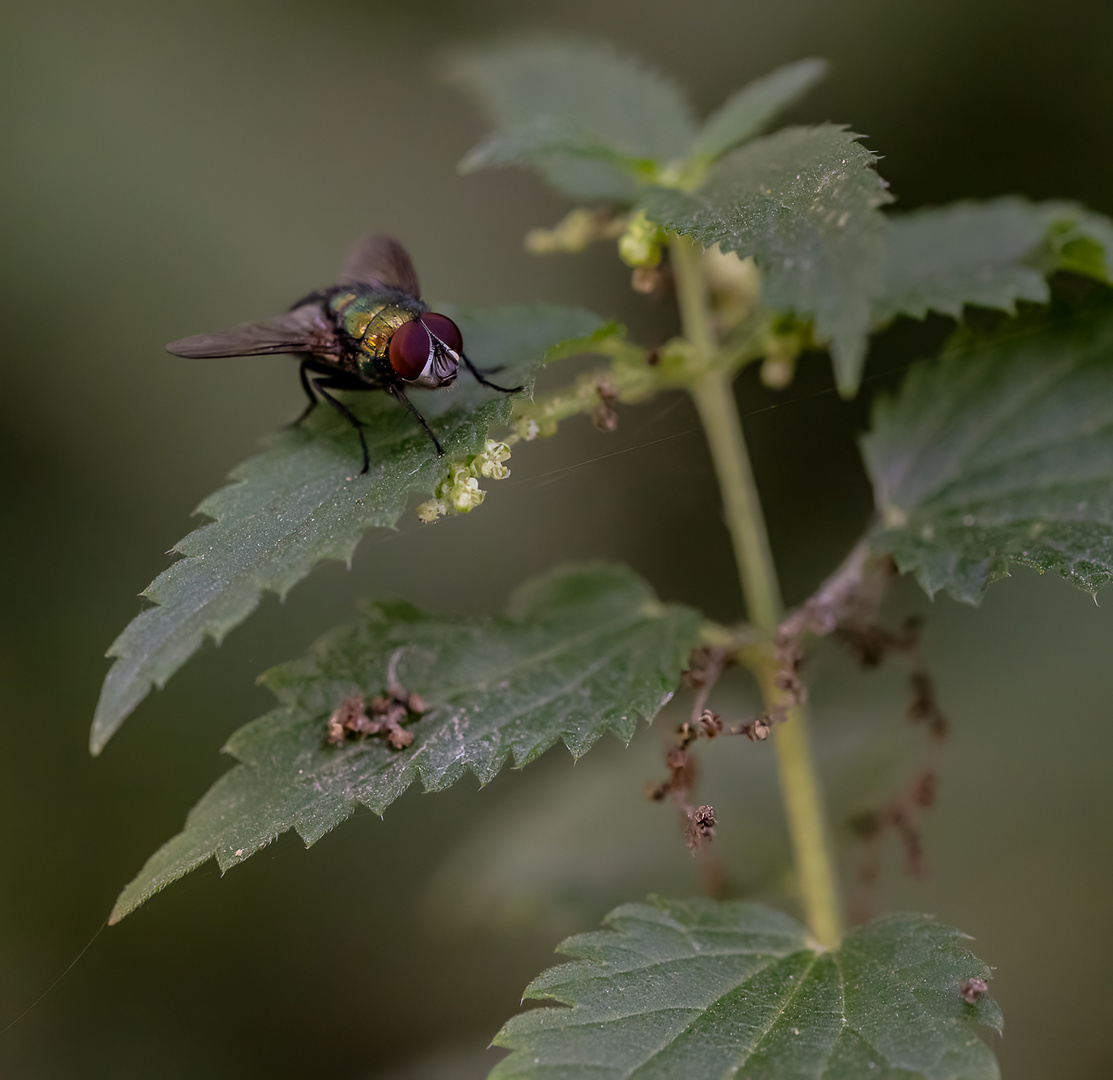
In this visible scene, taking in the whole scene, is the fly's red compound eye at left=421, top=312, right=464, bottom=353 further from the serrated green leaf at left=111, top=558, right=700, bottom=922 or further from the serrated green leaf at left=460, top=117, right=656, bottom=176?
the serrated green leaf at left=111, top=558, right=700, bottom=922

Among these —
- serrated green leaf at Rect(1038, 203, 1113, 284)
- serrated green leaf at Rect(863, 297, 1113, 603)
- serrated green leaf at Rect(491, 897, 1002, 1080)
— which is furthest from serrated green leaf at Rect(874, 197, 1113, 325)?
serrated green leaf at Rect(491, 897, 1002, 1080)

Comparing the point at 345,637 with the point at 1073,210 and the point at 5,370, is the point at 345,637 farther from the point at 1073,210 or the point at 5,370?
the point at 5,370

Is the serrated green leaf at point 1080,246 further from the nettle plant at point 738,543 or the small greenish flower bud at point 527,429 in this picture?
the small greenish flower bud at point 527,429

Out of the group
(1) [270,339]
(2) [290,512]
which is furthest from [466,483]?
(1) [270,339]

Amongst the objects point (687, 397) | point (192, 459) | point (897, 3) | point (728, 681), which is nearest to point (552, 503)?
point (728, 681)

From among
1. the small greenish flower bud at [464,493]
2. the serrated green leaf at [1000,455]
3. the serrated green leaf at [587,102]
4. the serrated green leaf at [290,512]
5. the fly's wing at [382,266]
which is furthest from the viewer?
the fly's wing at [382,266]

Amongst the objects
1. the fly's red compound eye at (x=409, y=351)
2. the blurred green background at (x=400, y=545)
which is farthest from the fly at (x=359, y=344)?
the blurred green background at (x=400, y=545)

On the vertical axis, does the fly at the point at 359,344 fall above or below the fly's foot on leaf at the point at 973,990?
above
